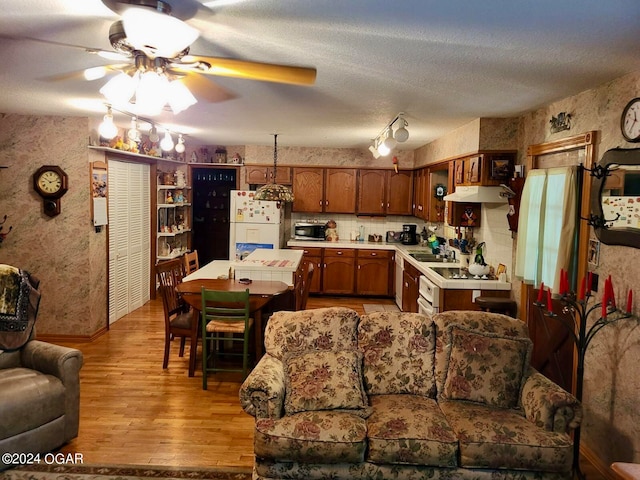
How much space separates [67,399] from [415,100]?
3.12 meters

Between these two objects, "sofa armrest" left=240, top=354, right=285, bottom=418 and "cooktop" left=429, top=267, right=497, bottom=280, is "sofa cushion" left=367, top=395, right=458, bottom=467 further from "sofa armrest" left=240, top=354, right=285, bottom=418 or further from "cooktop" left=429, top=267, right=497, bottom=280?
"cooktop" left=429, top=267, right=497, bottom=280

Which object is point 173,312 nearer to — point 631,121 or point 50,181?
point 50,181

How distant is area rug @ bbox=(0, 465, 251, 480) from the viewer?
2750mm

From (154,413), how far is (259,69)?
2681 mm

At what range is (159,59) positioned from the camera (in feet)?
6.84

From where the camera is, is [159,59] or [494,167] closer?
[159,59]

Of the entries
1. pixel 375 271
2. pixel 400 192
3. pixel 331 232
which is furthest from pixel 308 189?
pixel 375 271

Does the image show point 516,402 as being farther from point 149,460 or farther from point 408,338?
point 149,460

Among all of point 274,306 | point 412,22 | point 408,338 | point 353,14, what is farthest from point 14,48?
point 274,306

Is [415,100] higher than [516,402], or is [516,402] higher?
[415,100]

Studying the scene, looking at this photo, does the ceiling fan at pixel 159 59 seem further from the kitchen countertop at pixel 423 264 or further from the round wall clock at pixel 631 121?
the kitchen countertop at pixel 423 264

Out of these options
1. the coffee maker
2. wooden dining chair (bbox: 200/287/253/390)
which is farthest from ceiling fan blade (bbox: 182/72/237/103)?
the coffee maker

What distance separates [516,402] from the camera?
9.21 ft

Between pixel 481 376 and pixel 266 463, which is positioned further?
Result: pixel 481 376
